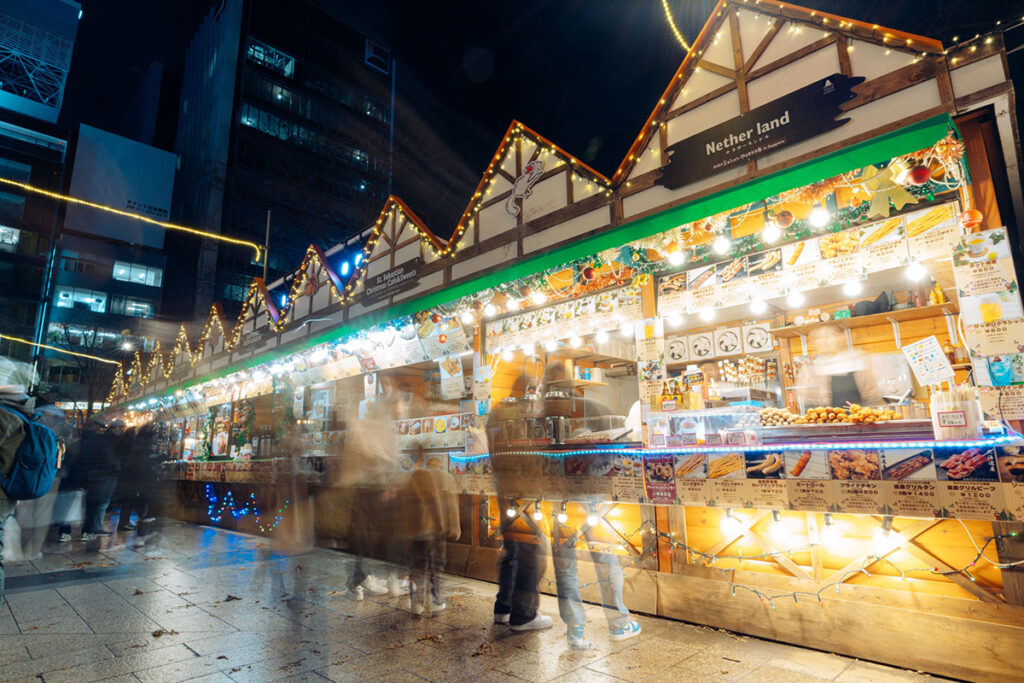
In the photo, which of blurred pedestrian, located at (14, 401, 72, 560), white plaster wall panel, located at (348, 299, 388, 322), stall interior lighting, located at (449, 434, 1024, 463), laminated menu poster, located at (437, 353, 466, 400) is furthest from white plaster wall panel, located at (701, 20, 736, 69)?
blurred pedestrian, located at (14, 401, 72, 560)

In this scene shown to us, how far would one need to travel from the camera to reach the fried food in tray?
144 inches

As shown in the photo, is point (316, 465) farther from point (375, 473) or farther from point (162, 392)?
point (162, 392)

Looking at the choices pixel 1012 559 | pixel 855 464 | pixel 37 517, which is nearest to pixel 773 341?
pixel 855 464

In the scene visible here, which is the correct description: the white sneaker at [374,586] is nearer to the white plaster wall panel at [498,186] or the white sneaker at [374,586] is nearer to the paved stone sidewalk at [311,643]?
the paved stone sidewalk at [311,643]

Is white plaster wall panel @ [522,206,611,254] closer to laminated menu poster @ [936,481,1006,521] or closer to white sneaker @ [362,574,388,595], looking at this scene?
laminated menu poster @ [936,481,1006,521]

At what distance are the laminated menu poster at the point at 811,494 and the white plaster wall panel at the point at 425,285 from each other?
6046mm

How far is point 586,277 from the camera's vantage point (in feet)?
21.1

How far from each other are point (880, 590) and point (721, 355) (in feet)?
16.0

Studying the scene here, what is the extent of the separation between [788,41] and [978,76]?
1.69 metres

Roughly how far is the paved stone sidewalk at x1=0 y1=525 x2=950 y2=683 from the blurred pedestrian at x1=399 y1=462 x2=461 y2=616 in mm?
244

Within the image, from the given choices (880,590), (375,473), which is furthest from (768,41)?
(375,473)

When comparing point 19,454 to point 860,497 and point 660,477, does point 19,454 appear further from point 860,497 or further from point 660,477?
point 860,497

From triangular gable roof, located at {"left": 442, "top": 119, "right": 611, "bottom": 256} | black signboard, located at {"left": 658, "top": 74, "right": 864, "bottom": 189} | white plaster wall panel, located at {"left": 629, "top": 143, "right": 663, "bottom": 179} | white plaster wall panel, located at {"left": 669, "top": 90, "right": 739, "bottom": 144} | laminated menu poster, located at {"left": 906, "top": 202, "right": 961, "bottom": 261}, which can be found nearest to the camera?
laminated menu poster, located at {"left": 906, "top": 202, "right": 961, "bottom": 261}

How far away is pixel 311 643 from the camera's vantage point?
4293mm
